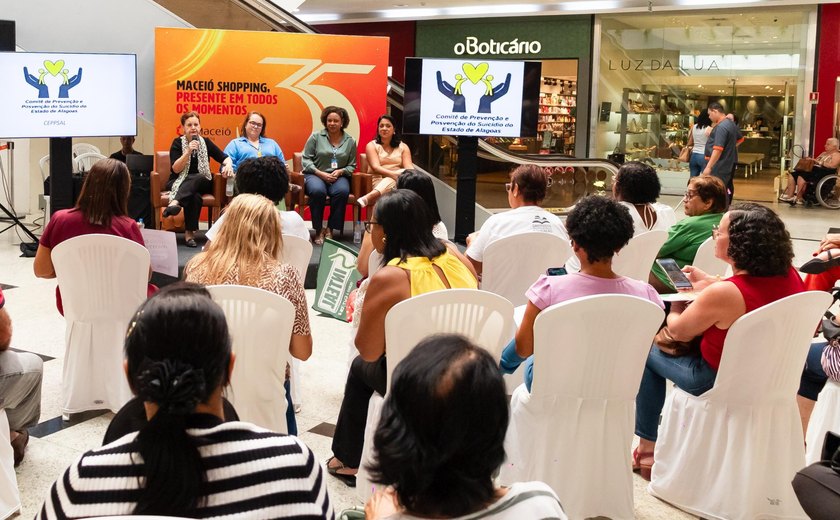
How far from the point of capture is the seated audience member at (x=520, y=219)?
4.50 metres

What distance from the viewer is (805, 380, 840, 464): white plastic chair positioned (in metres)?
3.22

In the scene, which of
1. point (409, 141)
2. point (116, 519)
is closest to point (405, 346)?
point (116, 519)

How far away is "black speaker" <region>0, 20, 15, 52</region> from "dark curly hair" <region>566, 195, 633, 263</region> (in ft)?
22.9

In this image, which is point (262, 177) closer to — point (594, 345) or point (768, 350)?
point (594, 345)

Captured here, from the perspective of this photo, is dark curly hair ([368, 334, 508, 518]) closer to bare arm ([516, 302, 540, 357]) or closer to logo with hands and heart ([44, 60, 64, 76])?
bare arm ([516, 302, 540, 357])

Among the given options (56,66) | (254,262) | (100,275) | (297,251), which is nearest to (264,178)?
(297,251)

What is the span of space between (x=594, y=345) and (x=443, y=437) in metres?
1.58

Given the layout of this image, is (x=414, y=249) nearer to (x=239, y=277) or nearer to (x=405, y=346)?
(x=405, y=346)

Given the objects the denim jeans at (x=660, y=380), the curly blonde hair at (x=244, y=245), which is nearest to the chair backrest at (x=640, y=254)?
the denim jeans at (x=660, y=380)

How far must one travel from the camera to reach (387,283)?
3.06 metres

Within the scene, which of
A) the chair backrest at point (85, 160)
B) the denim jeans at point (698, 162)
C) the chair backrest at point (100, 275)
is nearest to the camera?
the chair backrest at point (100, 275)

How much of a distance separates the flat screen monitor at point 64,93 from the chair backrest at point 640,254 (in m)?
4.32

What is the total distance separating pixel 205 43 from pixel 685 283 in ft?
21.5

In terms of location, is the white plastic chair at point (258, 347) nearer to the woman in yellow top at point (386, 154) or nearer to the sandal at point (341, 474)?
A: the sandal at point (341, 474)
